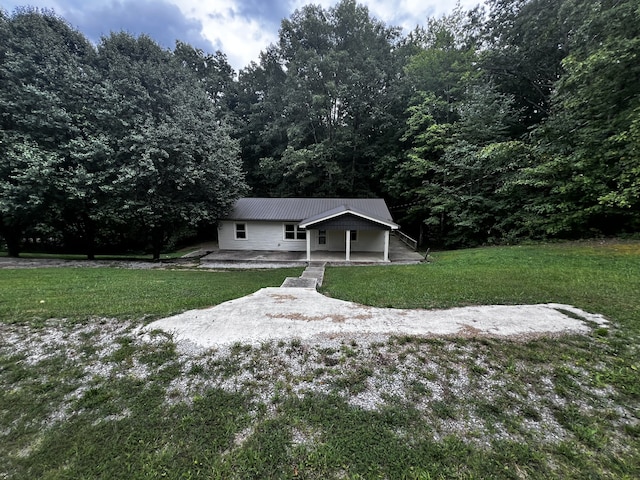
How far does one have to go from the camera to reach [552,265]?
949 centimetres

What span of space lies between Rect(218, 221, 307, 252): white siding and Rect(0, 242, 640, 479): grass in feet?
41.5

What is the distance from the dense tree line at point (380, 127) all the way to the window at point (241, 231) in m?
1.83

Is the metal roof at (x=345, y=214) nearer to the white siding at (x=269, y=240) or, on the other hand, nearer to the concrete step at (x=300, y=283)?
the white siding at (x=269, y=240)

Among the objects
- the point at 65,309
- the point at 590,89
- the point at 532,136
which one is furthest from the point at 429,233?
the point at 65,309

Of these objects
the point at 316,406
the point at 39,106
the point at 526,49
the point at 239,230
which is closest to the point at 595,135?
the point at 526,49

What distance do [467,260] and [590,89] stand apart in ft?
30.1

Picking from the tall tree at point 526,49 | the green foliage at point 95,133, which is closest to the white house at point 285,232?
the green foliage at point 95,133

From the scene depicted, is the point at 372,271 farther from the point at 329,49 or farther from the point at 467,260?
the point at 329,49

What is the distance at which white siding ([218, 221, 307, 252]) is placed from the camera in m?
Result: 17.3

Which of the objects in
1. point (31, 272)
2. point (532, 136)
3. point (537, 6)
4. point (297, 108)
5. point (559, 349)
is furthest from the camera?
point (297, 108)

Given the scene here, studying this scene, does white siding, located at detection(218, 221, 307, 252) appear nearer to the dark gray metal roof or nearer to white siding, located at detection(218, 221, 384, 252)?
white siding, located at detection(218, 221, 384, 252)

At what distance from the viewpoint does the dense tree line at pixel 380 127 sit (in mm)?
10875

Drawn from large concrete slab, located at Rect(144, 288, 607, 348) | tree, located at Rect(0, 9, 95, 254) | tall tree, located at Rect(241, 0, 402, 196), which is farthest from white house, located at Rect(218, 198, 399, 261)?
large concrete slab, located at Rect(144, 288, 607, 348)

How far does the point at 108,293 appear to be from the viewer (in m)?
6.72
